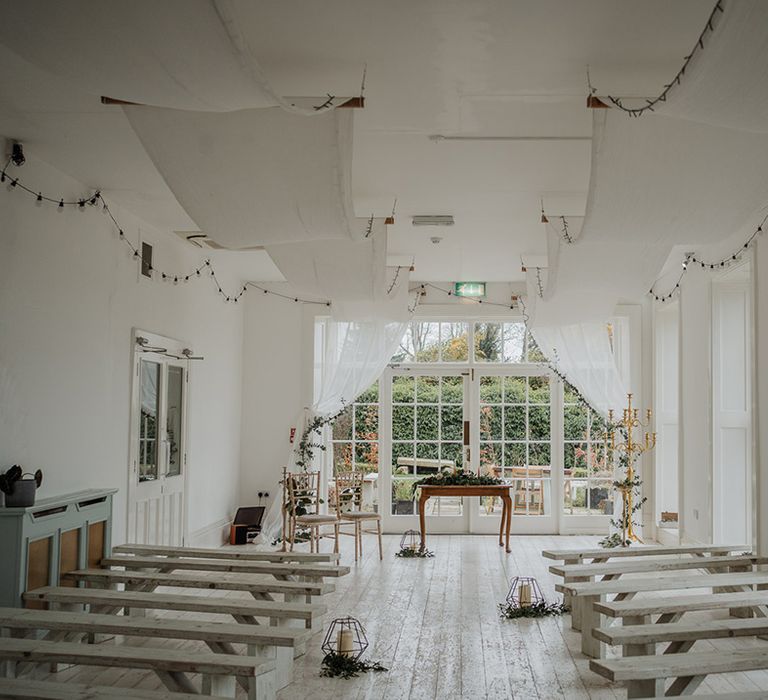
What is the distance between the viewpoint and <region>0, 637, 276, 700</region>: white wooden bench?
3707mm

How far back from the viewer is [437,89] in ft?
14.5

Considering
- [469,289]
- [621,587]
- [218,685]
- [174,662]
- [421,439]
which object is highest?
[469,289]

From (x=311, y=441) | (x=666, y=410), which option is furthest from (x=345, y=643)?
(x=666, y=410)

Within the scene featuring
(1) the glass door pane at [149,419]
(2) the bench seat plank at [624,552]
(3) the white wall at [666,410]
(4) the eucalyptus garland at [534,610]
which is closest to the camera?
(2) the bench seat plank at [624,552]

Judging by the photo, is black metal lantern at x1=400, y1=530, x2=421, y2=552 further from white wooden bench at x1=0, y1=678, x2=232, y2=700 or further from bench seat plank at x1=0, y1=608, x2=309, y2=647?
white wooden bench at x1=0, y1=678, x2=232, y2=700

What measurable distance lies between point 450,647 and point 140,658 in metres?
2.34

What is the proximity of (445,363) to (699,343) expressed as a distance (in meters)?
3.70

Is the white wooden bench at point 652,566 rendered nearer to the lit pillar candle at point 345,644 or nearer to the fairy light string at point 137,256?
the lit pillar candle at point 345,644

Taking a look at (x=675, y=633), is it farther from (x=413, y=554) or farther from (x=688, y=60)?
(x=413, y=554)

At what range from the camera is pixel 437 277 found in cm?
1028

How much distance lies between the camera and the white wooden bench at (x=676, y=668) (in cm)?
371

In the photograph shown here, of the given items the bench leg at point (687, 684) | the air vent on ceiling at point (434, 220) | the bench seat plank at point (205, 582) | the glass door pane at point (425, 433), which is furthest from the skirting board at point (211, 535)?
the bench leg at point (687, 684)

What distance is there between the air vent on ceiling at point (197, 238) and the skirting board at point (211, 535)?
2.87 m

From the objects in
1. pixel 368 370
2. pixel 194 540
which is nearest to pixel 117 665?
pixel 194 540
